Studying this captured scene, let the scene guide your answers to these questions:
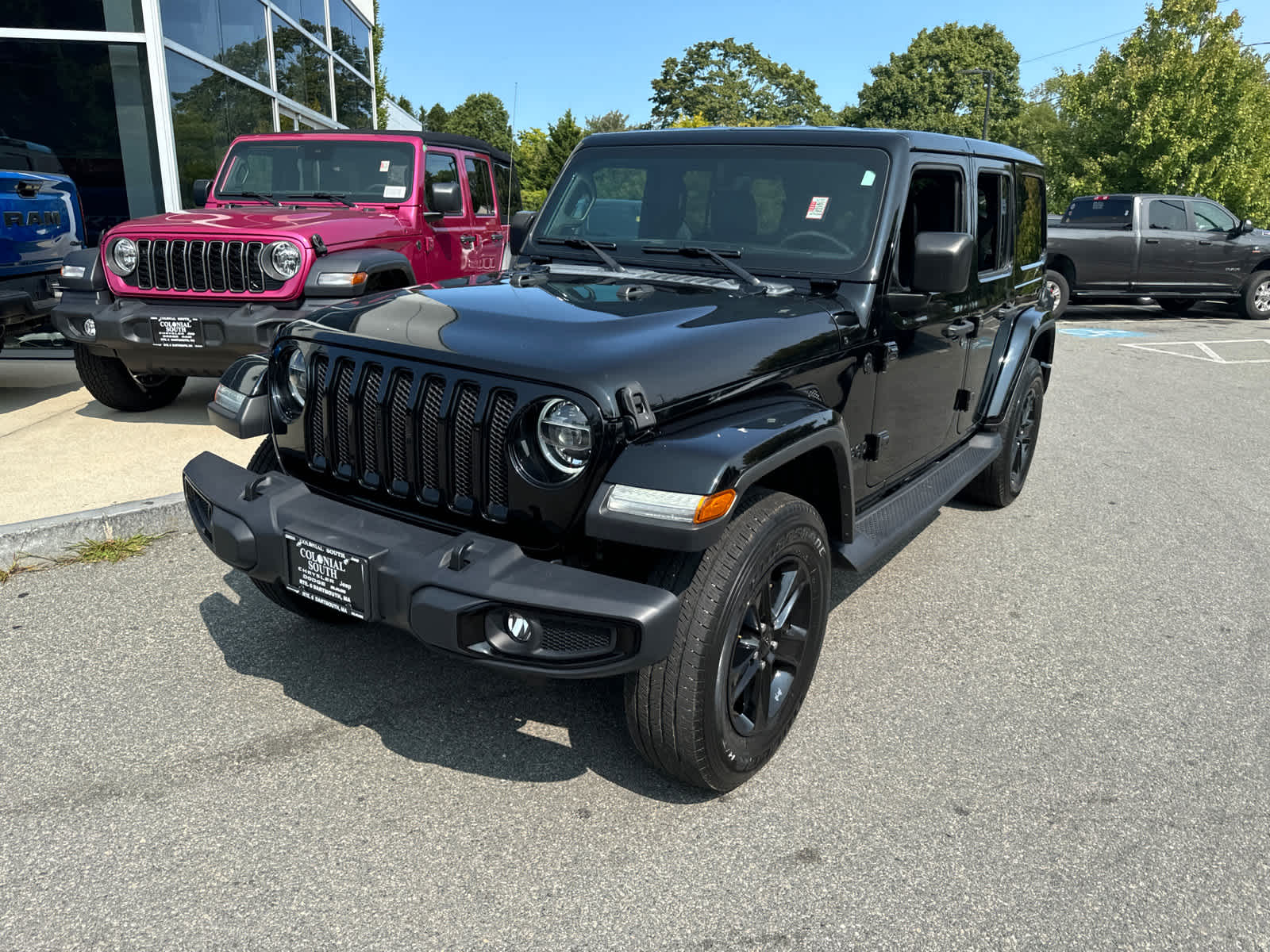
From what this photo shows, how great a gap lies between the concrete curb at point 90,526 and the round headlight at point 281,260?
1700 mm

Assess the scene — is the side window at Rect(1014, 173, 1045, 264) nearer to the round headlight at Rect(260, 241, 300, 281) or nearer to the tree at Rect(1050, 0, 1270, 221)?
the round headlight at Rect(260, 241, 300, 281)

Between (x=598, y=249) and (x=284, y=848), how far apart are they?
7.71 ft

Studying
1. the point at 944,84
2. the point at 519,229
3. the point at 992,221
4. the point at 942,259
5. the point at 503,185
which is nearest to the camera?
the point at 942,259

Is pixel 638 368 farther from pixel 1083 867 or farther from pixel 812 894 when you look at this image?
pixel 1083 867

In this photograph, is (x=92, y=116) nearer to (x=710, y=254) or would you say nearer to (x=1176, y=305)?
(x=710, y=254)

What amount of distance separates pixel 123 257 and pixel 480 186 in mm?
3379

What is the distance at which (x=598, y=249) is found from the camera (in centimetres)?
379

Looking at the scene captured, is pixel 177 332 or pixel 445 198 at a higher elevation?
pixel 445 198

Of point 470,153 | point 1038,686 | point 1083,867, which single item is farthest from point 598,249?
point 470,153

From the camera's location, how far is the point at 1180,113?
20969mm

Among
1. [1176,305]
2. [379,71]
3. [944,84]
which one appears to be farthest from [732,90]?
[1176,305]

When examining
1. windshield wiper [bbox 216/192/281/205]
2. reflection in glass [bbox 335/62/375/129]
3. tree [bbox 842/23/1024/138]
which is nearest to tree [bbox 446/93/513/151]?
tree [bbox 842/23/1024/138]

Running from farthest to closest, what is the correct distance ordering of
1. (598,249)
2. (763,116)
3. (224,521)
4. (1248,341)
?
(763,116), (1248,341), (598,249), (224,521)

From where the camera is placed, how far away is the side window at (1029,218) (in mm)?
5045
